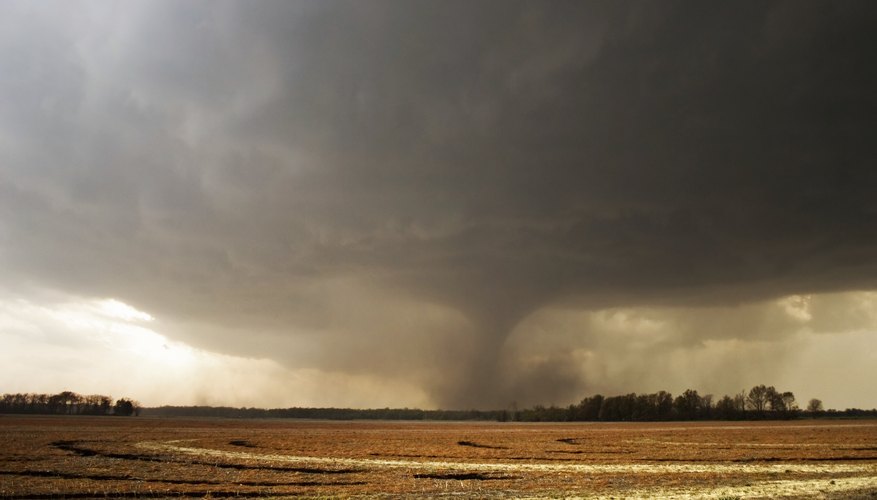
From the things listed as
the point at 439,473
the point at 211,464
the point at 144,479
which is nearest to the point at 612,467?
the point at 439,473

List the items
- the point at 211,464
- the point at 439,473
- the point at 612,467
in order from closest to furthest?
the point at 439,473 → the point at 612,467 → the point at 211,464

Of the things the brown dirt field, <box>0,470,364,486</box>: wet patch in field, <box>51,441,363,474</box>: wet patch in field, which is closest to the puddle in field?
the brown dirt field

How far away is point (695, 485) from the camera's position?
94.0 ft

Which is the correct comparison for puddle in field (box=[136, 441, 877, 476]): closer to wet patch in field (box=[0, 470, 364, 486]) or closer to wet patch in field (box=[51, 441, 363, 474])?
wet patch in field (box=[51, 441, 363, 474])

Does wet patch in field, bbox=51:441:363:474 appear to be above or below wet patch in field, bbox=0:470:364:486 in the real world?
below

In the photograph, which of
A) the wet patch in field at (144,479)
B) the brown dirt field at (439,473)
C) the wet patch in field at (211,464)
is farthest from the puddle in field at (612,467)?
the wet patch in field at (144,479)

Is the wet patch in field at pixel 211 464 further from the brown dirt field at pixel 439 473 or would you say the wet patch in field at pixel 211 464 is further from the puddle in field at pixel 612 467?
the puddle in field at pixel 612 467

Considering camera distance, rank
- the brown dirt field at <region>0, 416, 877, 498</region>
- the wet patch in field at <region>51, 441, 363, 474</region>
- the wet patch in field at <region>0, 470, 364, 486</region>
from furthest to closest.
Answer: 1. the wet patch in field at <region>51, 441, 363, 474</region>
2. the wet patch in field at <region>0, 470, 364, 486</region>
3. the brown dirt field at <region>0, 416, 877, 498</region>

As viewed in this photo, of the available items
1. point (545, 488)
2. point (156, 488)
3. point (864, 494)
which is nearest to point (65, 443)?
point (156, 488)

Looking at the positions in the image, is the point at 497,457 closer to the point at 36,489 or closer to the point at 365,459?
the point at 365,459

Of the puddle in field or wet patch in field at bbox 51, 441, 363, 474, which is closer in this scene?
the puddle in field

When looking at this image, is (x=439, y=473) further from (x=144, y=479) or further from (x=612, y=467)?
(x=144, y=479)

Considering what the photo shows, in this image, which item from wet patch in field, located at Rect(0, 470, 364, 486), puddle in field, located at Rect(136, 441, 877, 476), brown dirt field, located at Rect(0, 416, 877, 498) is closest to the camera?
brown dirt field, located at Rect(0, 416, 877, 498)

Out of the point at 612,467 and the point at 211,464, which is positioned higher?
the point at 612,467
